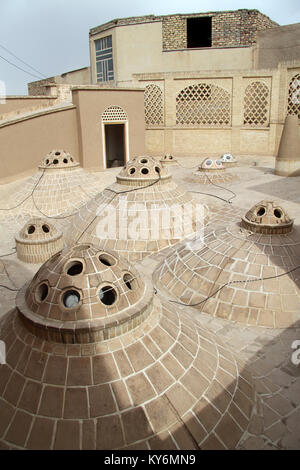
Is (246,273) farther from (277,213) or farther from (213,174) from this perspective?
(213,174)

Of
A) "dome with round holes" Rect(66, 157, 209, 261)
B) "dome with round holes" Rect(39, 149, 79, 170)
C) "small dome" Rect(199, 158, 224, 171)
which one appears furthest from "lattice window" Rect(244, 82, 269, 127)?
"dome with round holes" Rect(66, 157, 209, 261)

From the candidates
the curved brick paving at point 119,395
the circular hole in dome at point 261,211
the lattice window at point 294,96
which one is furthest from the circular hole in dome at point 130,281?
the lattice window at point 294,96

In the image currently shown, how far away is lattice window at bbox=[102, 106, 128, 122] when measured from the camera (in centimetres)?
1598

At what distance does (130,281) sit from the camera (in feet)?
12.8

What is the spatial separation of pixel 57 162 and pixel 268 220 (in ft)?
25.4

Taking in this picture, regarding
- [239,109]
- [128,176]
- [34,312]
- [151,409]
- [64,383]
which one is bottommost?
[151,409]

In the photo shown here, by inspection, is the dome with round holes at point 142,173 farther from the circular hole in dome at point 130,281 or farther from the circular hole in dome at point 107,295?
the circular hole in dome at point 107,295

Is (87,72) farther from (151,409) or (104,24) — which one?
(151,409)

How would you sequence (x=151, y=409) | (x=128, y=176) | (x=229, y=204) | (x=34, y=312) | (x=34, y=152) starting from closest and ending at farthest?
(x=151, y=409) < (x=34, y=312) < (x=128, y=176) < (x=229, y=204) < (x=34, y=152)

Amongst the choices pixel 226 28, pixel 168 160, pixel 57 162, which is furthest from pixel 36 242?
pixel 226 28

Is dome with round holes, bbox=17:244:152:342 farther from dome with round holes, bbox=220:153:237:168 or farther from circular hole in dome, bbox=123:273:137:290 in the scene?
dome with round holes, bbox=220:153:237:168

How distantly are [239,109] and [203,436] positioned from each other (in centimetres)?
1762

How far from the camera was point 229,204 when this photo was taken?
11250mm

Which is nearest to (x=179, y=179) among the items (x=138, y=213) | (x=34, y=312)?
(x=138, y=213)
